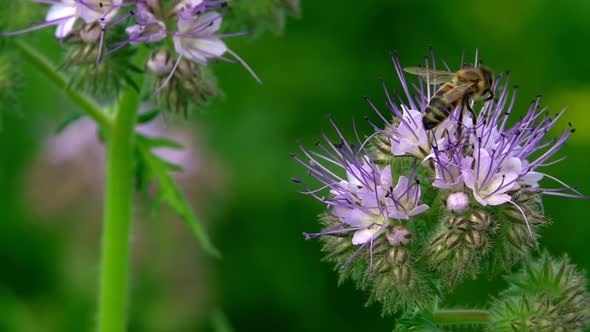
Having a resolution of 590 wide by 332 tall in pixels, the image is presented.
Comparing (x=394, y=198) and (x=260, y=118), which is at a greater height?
(x=394, y=198)

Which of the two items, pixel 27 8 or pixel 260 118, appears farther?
pixel 260 118

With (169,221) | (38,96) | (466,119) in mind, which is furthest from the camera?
(38,96)

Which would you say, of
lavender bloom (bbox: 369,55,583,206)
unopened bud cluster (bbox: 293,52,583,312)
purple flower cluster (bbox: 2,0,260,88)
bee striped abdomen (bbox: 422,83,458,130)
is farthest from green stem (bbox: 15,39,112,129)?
bee striped abdomen (bbox: 422,83,458,130)

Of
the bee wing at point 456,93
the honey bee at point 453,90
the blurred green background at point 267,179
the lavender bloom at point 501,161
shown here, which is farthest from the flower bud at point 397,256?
the blurred green background at point 267,179

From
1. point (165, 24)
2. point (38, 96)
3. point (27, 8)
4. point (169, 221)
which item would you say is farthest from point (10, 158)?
point (165, 24)

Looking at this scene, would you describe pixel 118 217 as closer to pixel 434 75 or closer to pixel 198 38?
pixel 198 38

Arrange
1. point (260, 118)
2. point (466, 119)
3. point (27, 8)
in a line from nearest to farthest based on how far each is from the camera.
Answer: point (466, 119) < point (27, 8) < point (260, 118)

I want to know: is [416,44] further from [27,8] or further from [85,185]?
[27,8]

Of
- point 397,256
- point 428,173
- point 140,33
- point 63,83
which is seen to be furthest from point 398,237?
point 63,83

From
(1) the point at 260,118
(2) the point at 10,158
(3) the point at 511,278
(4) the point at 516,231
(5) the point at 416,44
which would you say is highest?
(4) the point at 516,231

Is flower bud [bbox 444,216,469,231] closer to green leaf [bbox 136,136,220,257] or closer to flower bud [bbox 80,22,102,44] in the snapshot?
green leaf [bbox 136,136,220,257]
